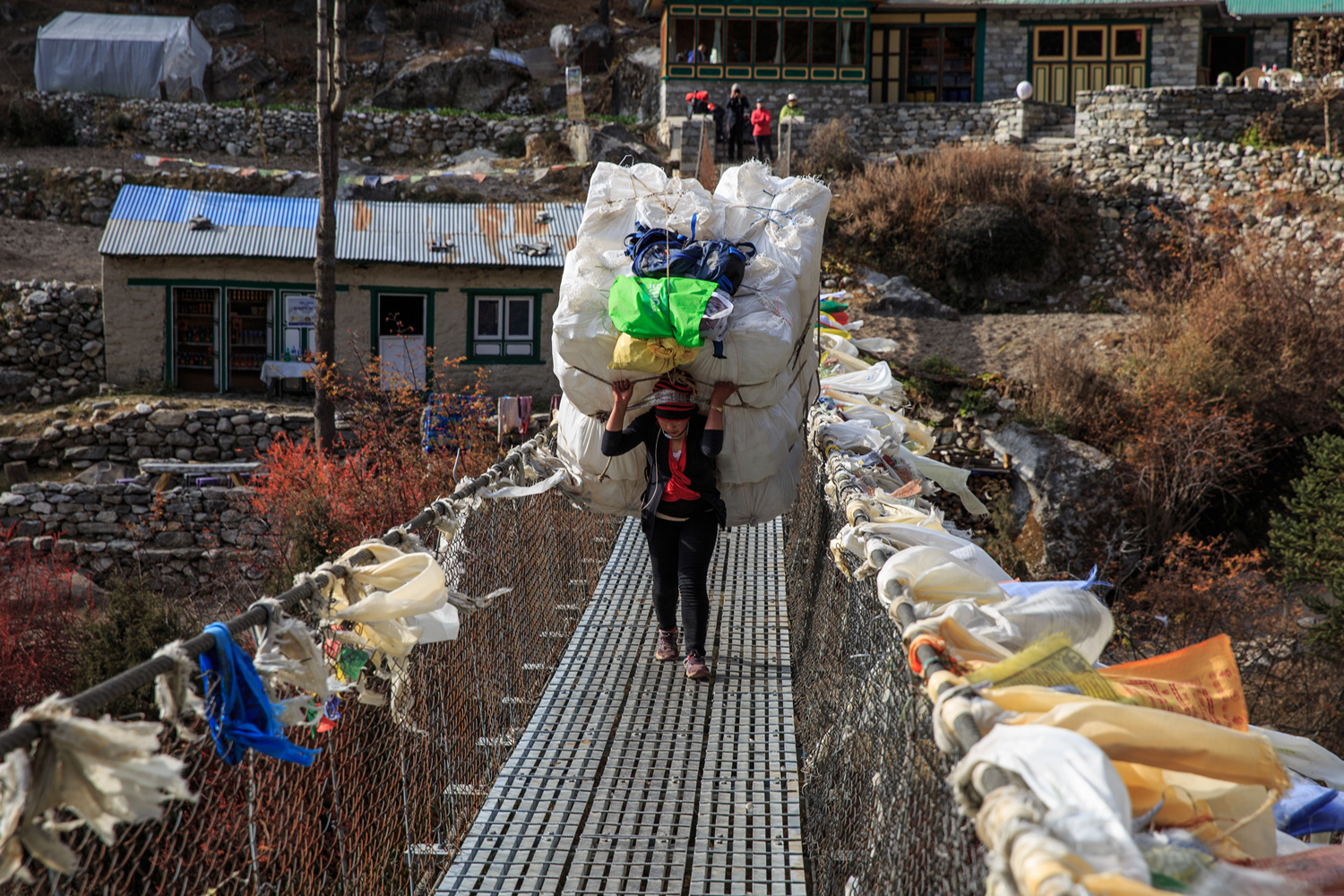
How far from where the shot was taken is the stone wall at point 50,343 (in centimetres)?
1586

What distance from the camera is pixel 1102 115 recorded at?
21094 millimetres

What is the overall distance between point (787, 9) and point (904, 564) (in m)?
24.0

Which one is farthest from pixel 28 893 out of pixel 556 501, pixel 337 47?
pixel 337 47

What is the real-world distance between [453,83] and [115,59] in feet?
27.6

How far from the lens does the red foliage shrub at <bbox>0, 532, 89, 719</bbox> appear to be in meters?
9.00

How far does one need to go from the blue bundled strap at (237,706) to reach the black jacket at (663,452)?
92.6 inches

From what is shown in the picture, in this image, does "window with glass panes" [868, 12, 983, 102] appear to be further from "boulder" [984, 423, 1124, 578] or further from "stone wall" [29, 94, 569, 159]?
"boulder" [984, 423, 1124, 578]

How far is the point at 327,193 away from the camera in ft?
42.0

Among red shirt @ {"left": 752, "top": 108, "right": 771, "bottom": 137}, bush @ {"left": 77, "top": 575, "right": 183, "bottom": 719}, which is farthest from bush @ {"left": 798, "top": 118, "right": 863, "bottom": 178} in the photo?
bush @ {"left": 77, "top": 575, "right": 183, "bottom": 719}

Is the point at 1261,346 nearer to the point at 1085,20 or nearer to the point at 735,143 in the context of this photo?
the point at 735,143

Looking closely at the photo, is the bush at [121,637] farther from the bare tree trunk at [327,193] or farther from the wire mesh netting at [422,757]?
the bare tree trunk at [327,193]

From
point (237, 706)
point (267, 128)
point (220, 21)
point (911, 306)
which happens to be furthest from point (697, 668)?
point (220, 21)

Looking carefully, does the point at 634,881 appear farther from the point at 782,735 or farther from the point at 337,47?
the point at 337,47

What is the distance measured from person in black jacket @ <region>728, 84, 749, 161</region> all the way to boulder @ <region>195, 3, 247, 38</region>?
1915 centimetres
